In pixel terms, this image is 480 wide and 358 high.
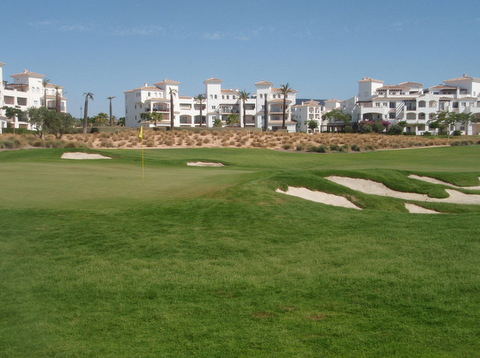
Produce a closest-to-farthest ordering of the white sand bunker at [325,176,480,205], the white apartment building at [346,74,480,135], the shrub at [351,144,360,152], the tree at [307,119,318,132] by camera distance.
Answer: the white sand bunker at [325,176,480,205], the shrub at [351,144,360,152], the white apartment building at [346,74,480,135], the tree at [307,119,318,132]

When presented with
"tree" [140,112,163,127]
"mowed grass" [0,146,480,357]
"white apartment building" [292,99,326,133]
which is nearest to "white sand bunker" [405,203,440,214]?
"mowed grass" [0,146,480,357]

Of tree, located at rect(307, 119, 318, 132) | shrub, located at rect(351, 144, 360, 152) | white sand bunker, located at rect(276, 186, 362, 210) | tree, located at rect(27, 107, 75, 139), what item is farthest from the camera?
tree, located at rect(307, 119, 318, 132)

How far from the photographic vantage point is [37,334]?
6020 millimetres

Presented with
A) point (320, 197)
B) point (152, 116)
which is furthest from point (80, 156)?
point (152, 116)

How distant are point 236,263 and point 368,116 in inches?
4608

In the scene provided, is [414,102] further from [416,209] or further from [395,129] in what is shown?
[416,209]

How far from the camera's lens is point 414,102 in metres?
116

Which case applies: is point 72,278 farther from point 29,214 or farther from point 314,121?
point 314,121

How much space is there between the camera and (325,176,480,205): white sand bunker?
67.5 feet

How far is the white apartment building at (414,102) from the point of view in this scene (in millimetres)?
115444

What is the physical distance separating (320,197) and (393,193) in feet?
17.3

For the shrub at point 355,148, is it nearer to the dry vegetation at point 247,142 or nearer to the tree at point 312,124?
the dry vegetation at point 247,142

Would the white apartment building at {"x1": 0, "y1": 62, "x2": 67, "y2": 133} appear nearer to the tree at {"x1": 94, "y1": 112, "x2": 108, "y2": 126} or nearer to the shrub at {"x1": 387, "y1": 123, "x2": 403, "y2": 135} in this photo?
the tree at {"x1": 94, "y1": 112, "x2": 108, "y2": 126}

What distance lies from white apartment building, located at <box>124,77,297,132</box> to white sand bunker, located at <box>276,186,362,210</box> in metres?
106
